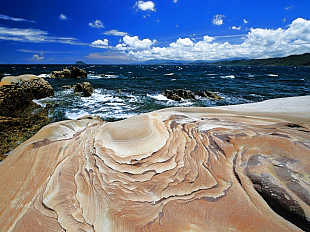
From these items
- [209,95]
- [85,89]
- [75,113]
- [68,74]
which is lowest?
[209,95]

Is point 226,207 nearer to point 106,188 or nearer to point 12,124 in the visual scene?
point 106,188

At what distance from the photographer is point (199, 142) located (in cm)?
245

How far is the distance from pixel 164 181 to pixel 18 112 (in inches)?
334

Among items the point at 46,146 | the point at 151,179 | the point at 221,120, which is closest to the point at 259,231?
the point at 151,179

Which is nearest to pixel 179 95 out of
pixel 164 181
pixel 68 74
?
pixel 164 181

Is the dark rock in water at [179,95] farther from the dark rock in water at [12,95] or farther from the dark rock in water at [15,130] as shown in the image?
the dark rock in water at [12,95]

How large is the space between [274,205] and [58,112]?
938 centimetres

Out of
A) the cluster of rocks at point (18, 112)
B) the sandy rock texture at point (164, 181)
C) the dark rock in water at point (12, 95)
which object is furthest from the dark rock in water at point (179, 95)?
the sandy rock texture at point (164, 181)

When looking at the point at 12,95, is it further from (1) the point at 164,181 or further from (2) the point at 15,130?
(1) the point at 164,181

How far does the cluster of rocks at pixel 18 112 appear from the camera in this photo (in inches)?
182

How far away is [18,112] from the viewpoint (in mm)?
7105

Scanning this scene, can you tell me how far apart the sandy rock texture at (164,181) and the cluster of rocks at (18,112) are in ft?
9.26

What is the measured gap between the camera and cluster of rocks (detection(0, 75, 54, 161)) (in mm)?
4633

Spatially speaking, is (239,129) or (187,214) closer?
(187,214)
